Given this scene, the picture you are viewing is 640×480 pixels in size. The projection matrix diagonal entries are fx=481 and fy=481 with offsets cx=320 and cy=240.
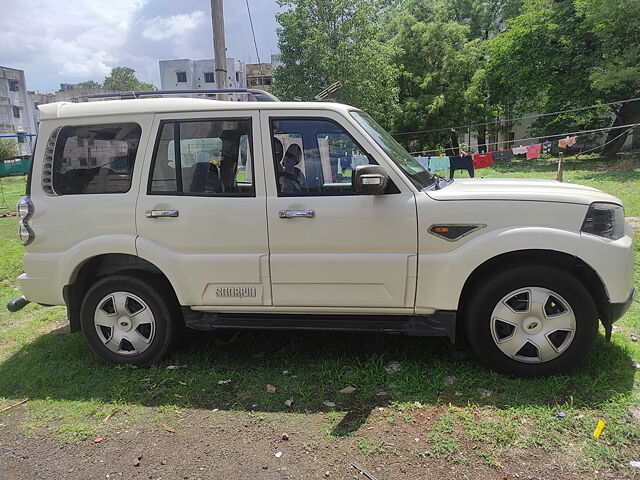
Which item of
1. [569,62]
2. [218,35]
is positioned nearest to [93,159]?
[218,35]

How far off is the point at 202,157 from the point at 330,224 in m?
1.16

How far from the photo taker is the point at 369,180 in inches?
127

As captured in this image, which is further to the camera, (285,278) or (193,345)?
(193,345)

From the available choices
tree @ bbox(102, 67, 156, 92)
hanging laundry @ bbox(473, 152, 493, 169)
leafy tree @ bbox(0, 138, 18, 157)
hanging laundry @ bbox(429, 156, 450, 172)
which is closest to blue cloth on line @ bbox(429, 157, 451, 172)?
hanging laundry @ bbox(429, 156, 450, 172)

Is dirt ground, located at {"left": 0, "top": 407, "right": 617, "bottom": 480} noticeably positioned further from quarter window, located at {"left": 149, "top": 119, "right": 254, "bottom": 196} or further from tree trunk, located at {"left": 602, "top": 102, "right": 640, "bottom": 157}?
tree trunk, located at {"left": 602, "top": 102, "right": 640, "bottom": 157}

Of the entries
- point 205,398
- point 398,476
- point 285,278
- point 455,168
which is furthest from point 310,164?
point 455,168

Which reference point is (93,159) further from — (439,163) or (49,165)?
(439,163)

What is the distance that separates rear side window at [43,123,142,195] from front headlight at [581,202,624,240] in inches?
132

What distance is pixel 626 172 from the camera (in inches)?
797

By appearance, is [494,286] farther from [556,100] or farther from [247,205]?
[556,100]

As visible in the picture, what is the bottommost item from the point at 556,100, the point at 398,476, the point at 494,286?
the point at 398,476

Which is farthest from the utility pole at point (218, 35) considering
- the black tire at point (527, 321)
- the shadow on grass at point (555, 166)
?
the shadow on grass at point (555, 166)

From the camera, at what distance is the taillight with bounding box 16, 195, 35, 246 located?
152 inches

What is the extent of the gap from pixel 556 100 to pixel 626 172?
32.0 feet
